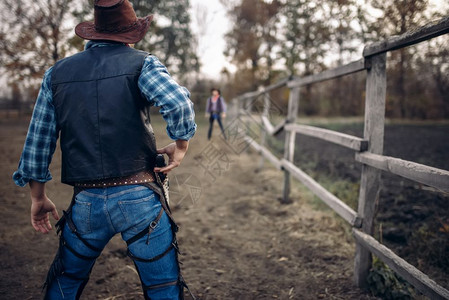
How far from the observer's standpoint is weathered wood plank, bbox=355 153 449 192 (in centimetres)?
152

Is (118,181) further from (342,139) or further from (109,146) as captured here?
(342,139)

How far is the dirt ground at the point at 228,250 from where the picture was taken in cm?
251

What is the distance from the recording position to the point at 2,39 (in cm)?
883

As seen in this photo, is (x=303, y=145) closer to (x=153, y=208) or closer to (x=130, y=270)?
(x=130, y=270)

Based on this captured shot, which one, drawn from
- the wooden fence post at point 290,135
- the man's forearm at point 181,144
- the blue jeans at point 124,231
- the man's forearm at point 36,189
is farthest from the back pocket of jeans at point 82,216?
the wooden fence post at point 290,135

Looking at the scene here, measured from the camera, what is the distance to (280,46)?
23531 millimetres

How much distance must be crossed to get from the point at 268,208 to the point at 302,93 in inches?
719

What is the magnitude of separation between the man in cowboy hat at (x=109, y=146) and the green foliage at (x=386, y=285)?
174cm

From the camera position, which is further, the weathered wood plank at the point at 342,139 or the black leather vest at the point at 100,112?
the weathered wood plank at the point at 342,139

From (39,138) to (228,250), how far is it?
2.33 m

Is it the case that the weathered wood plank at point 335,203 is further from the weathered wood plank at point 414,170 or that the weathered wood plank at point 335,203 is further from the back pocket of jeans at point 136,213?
the back pocket of jeans at point 136,213

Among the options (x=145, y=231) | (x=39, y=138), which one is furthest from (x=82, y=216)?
(x=39, y=138)

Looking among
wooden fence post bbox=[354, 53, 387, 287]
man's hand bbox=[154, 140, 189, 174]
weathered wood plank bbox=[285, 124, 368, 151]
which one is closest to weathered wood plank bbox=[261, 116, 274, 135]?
weathered wood plank bbox=[285, 124, 368, 151]

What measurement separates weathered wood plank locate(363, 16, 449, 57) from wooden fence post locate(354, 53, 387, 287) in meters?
0.10
